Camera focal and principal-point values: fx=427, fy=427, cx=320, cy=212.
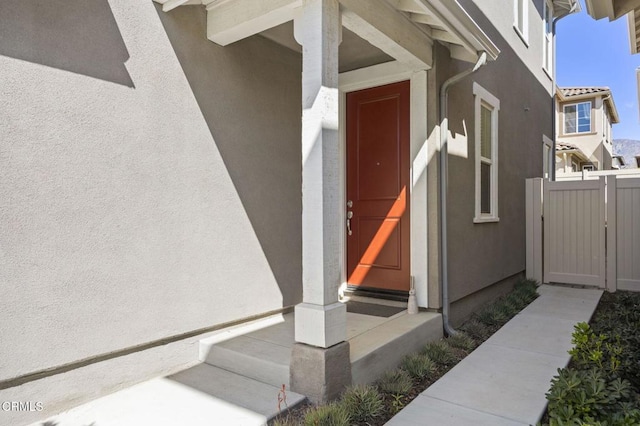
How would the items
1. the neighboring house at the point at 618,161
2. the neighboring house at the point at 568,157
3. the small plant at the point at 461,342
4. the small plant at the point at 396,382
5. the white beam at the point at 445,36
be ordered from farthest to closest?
the neighboring house at the point at 618,161, the neighboring house at the point at 568,157, the small plant at the point at 461,342, the white beam at the point at 445,36, the small plant at the point at 396,382

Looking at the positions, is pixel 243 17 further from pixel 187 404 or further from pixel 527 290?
pixel 527 290

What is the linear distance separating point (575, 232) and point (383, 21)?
5694 millimetres

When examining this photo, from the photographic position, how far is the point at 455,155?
207 inches

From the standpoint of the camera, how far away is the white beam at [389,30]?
3.44 metres

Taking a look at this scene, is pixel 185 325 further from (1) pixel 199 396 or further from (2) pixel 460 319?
(2) pixel 460 319

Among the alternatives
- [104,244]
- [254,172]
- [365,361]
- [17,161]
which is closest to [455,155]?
[254,172]

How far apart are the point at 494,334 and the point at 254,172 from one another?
10.6 feet

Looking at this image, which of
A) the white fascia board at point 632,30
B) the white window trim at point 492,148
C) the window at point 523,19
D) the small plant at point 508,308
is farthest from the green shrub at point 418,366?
the window at point 523,19

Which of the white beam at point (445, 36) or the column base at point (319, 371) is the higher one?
the white beam at point (445, 36)

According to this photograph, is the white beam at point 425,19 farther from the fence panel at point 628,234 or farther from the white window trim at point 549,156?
the white window trim at point 549,156

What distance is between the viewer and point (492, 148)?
661cm

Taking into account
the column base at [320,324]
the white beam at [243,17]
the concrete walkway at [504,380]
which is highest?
the white beam at [243,17]

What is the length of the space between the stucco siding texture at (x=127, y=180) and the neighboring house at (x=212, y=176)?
0.04ft

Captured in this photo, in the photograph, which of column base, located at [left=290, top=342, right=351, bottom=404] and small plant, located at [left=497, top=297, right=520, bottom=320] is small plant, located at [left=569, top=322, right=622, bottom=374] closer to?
column base, located at [left=290, top=342, right=351, bottom=404]
